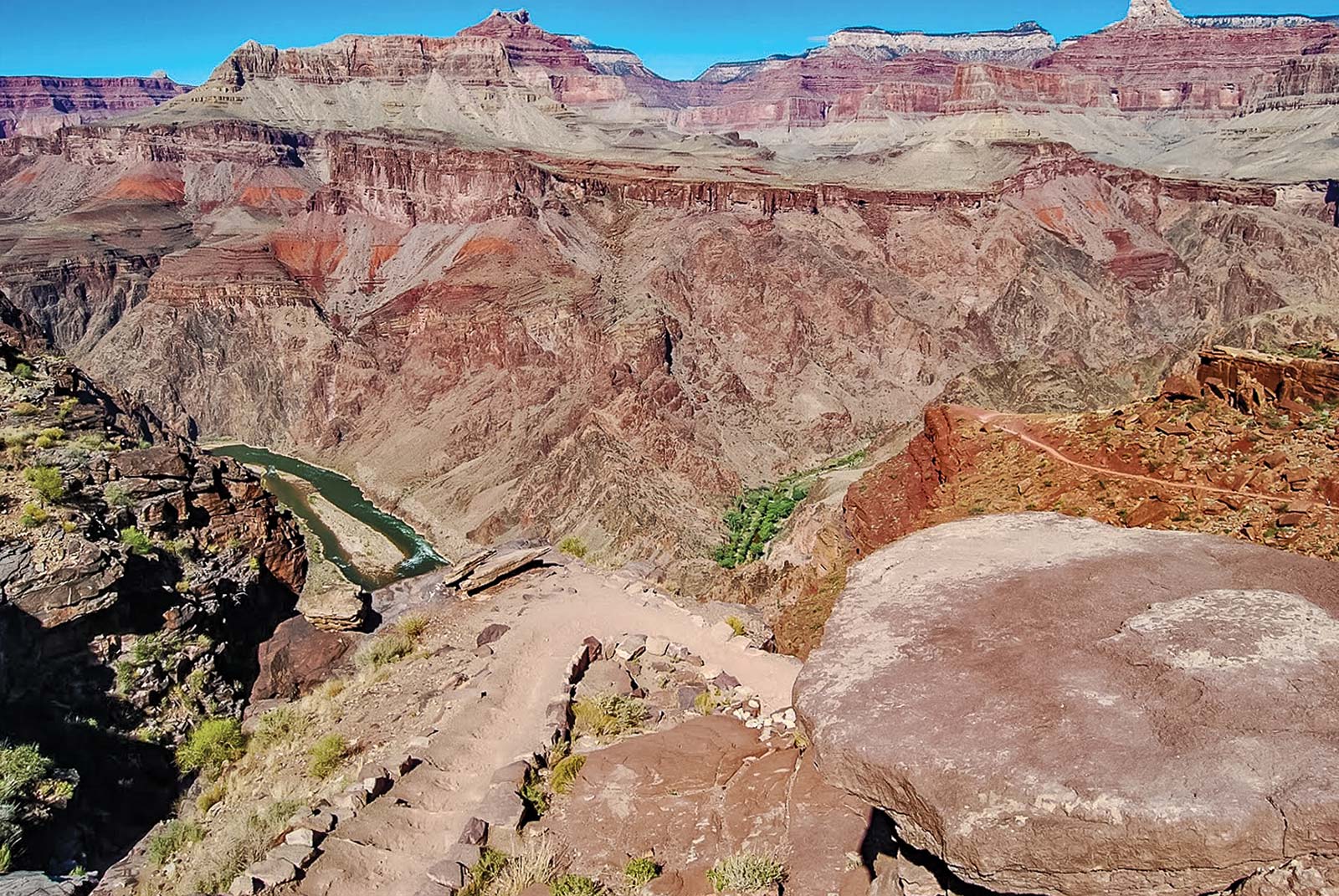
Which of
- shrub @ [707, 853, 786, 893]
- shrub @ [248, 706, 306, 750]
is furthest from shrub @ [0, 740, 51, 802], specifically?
shrub @ [707, 853, 786, 893]

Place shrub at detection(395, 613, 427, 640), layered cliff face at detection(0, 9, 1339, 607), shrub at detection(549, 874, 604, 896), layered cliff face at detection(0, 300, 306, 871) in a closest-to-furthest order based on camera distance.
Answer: shrub at detection(549, 874, 604, 896) → layered cliff face at detection(0, 300, 306, 871) → shrub at detection(395, 613, 427, 640) → layered cliff face at detection(0, 9, 1339, 607)

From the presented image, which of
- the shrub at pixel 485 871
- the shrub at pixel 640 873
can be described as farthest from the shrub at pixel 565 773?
the shrub at pixel 640 873

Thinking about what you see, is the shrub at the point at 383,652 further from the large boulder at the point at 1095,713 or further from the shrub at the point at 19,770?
the large boulder at the point at 1095,713

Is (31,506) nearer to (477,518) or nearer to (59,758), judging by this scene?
(59,758)

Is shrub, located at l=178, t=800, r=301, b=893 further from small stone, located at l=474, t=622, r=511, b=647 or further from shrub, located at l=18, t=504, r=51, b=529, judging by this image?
shrub, located at l=18, t=504, r=51, b=529

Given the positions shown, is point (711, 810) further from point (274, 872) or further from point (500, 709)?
point (500, 709)

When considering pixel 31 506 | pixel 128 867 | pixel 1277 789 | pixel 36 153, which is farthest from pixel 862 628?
pixel 36 153
